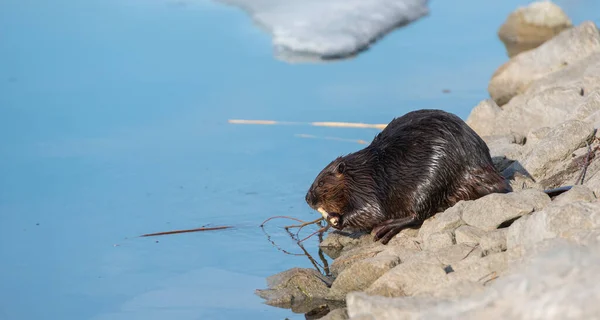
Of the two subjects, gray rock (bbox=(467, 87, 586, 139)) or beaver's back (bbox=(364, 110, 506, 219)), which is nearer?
beaver's back (bbox=(364, 110, 506, 219))

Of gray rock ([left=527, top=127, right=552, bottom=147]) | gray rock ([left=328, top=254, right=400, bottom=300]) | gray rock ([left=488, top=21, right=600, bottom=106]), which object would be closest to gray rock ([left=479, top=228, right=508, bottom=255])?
gray rock ([left=328, top=254, right=400, bottom=300])

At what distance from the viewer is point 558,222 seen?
4.23 meters

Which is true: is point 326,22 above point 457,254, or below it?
below

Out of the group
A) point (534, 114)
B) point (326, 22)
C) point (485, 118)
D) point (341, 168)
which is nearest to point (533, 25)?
point (326, 22)

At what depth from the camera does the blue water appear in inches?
209

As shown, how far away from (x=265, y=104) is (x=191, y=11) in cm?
351

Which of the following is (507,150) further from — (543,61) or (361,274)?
(543,61)

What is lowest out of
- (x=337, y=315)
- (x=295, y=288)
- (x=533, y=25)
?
(x=295, y=288)

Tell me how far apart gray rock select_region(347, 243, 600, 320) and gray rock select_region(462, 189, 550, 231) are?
0.84m

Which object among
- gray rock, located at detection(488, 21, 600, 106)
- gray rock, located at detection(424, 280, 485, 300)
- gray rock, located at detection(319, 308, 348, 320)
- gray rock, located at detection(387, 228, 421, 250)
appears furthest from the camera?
gray rock, located at detection(488, 21, 600, 106)

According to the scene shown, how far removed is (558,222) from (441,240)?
79 centimetres

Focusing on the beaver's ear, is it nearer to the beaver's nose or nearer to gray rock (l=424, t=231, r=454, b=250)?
the beaver's nose

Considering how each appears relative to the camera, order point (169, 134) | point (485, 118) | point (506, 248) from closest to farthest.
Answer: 1. point (506, 248)
2. point (485, 118)
3. point (169, 134)

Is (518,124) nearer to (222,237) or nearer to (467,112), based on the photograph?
(467,112)
